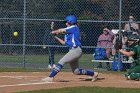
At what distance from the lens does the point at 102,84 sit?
524 inches

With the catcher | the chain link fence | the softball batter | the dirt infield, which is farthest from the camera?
the chain link fence

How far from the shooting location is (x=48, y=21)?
21.9m

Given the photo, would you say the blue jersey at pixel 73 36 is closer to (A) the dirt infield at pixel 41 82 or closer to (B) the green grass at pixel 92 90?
(A) the dirt infield at pixel 41 82

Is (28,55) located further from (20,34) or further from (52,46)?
(52,46)

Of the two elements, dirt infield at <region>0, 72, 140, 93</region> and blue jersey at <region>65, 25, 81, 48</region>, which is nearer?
dirt infield at <region>0, 72, 140, 93</region>

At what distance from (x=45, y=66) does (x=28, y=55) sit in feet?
6.79

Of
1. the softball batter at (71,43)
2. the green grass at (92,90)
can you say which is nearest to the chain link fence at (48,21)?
the softball batter at (71,43)

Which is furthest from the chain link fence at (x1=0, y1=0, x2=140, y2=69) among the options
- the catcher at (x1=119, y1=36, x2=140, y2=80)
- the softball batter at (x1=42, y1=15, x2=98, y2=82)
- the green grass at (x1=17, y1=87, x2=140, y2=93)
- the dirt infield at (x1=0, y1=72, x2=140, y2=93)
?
the green grass at (x1=17, y1=87, x2=140, y2=93)

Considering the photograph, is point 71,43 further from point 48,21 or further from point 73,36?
point 48,21

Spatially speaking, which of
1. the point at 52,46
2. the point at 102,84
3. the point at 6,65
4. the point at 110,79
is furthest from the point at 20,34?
the point at 102,84

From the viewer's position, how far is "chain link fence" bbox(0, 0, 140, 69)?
69.4ft

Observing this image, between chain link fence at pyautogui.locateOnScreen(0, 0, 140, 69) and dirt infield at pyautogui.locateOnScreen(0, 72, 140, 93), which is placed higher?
chain link fence at pyautogui.locateOnScreen(0, 0, 140, 69)

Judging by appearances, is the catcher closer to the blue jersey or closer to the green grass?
the blue jersey

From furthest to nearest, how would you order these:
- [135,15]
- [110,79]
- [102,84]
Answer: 1. [135,15]
2. [110,79]
3. [102,84]
